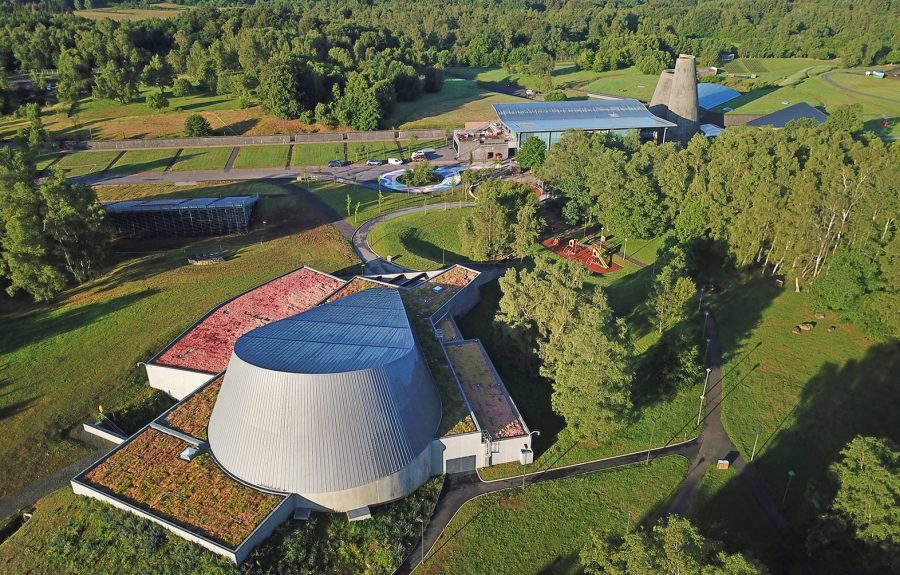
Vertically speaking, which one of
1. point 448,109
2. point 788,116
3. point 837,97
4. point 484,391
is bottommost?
point 484,391

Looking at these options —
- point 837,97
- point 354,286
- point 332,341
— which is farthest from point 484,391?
point 837,97

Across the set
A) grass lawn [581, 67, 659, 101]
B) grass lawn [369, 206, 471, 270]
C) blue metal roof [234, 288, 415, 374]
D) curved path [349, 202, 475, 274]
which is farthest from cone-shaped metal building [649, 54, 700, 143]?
blue metal roof [234, 288, 415, 374]

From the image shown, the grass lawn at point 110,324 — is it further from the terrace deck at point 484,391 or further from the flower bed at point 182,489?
the terrace deck at point 484,391

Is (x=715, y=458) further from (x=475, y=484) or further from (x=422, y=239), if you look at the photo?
(x=422, y=239)

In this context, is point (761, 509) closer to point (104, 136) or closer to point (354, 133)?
point (354, 133)

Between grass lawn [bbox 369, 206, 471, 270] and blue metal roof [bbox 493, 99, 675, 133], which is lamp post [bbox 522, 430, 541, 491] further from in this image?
blue metal roof [bbox 493, 99, 675, 133]

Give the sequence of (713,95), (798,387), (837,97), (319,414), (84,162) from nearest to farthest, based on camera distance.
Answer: (319,414)
(798,387)
(84,162)
(837,97)
(713,95)

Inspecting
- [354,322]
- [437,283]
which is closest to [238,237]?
[437,283]
